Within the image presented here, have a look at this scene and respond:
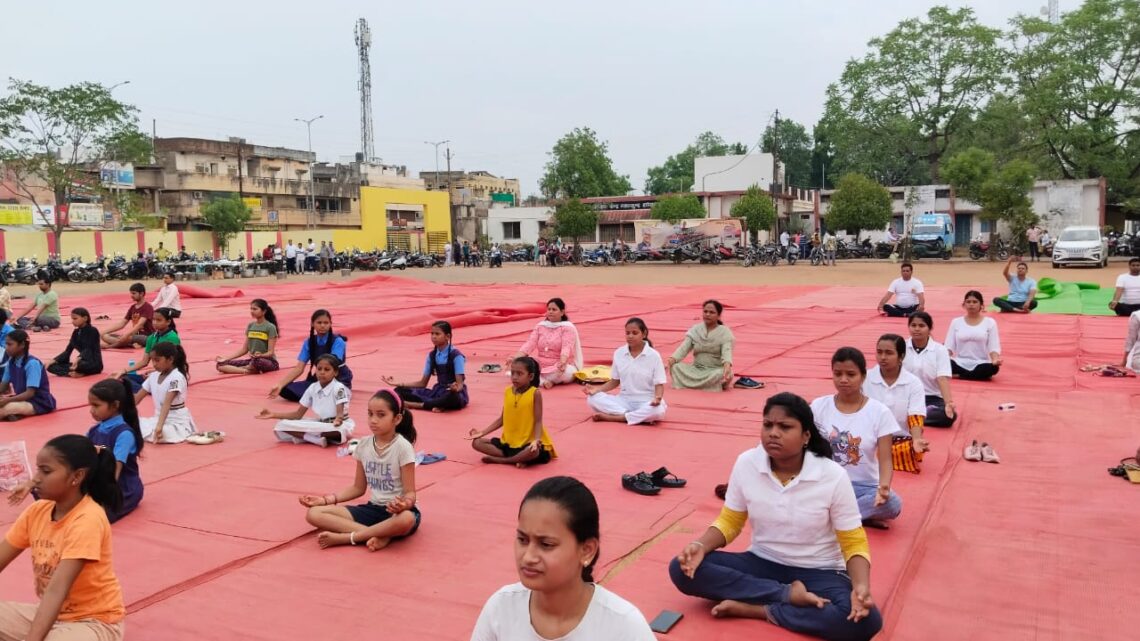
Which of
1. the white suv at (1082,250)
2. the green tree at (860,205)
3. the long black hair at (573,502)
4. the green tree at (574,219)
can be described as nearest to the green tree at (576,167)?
the green tree at (574,219)

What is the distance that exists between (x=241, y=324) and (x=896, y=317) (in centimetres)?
1082

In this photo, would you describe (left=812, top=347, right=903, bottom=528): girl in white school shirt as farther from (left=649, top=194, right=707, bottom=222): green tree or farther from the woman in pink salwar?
(left=649, top=194, right=707, bottom=222): green tree

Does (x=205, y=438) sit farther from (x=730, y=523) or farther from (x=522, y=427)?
(x=730, y=523)

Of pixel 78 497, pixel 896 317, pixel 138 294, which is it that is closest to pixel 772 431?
pixel 78 497

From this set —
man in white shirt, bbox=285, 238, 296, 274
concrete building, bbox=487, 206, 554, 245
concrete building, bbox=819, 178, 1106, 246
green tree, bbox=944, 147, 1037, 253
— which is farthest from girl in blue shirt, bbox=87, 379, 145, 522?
concrete building, bbox=487, 206, 554, 245

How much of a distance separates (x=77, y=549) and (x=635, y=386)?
15.7ft

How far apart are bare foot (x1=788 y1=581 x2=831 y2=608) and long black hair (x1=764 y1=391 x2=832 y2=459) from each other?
521mm

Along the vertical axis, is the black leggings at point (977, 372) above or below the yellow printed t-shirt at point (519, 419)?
Answer: below

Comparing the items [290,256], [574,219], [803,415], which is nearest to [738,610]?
[803,415]

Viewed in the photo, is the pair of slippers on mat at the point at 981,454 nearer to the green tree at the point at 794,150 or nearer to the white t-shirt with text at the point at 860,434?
the white t-shirt with text at the point at 860,434

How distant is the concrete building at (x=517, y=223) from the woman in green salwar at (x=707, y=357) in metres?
45.5

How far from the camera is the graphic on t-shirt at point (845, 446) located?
4551 millimetres

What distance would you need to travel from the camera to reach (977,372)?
900 cm

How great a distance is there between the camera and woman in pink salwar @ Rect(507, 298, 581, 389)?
29.5ft
